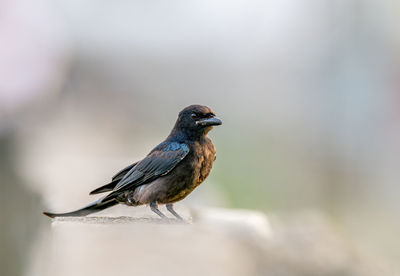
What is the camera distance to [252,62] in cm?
2598

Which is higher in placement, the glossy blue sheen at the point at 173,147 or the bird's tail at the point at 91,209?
the glossy blue sheen at the point at 173,147

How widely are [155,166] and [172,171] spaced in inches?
5.9

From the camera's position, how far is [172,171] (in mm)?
5512

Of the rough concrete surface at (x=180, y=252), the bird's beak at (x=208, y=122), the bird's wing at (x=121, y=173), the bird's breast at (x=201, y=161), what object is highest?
the bird's beak at (x=208, y=122)

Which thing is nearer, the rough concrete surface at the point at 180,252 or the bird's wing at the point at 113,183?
the rough concrete surface at the point at 180,252

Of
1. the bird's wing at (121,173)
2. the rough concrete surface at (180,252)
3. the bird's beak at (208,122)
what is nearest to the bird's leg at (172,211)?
the bird's wing at (121,173)

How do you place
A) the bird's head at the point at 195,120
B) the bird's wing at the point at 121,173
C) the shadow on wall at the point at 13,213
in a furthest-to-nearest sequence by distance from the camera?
the shadow on wall at the point at 13,213 → the bird's wing at the point at 121,173 → the bird's head at the point at 195,120

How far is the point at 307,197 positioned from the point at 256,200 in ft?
11.1

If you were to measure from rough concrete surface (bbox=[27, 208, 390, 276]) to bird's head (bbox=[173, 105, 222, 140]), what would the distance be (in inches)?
40.5

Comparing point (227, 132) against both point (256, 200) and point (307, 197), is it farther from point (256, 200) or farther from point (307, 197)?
point (256, 200)

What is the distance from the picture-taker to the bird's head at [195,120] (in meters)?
5.62

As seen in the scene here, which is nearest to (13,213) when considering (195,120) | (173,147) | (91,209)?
(91,209)

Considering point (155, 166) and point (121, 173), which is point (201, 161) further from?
point (121, 173)

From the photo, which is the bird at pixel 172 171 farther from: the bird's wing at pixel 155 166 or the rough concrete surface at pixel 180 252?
the rough concrete surface at pixel 180 252
